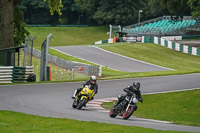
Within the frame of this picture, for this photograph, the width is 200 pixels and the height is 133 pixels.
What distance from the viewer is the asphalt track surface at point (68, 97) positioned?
1662 cm

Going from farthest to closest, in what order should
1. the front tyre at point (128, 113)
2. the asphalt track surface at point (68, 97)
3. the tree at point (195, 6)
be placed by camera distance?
1. the tree at point (195, 6)
2. the front tyre at point (128, 113)
3. the asphalt track surface at point (68, 97)

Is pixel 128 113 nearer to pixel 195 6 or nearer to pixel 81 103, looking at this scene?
pixel 81 103

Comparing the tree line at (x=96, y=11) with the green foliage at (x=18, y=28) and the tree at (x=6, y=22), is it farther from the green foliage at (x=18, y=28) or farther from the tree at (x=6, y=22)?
the tree at (x=6, y=22)

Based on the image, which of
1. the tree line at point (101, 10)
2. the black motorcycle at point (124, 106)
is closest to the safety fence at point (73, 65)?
the black motorcycle at point (124, 106)

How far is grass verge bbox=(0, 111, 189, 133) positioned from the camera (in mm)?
12445

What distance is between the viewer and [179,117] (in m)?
19.6

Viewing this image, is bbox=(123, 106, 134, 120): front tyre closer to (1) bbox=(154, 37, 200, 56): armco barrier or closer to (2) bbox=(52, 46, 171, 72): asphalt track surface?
(2) bbox=(52, 46, 171, 72): asphalt track surface

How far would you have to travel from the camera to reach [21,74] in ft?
96.7

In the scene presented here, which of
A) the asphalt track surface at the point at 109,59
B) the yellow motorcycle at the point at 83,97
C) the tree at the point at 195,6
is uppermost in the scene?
the tree at the point at 195,6

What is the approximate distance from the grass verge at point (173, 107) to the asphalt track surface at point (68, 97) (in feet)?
5.93

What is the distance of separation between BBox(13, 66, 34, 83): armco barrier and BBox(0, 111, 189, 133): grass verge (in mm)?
14233

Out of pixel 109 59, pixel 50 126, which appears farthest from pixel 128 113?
pixel 109 59

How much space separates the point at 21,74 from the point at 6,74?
95 centimetres

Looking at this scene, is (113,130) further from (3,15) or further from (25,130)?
(3,15)
